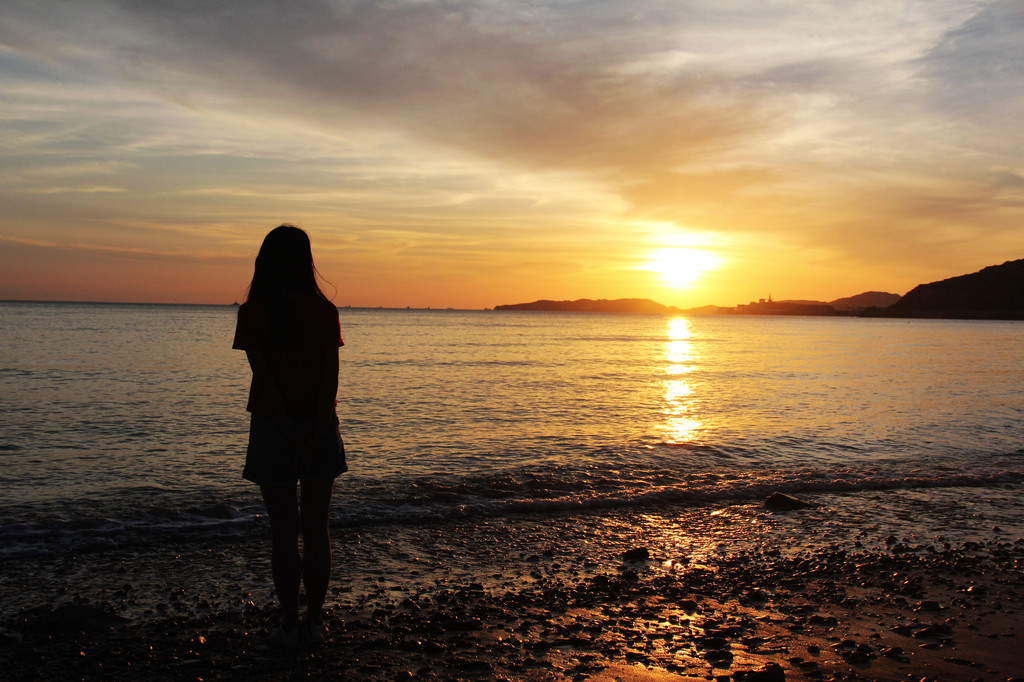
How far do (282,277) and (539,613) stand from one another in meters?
3.32

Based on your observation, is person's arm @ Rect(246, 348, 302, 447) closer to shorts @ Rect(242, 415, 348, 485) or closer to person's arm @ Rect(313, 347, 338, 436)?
shorts @ Rect(242, 415, 348, 485)

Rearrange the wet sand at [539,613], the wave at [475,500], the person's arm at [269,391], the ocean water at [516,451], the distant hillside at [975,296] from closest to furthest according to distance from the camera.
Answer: the person's arm at [269,391] → the wet sand at [539,613] → the wave at [475,500] → the ocean water at [516,451] → the distant hillside at [975,296]

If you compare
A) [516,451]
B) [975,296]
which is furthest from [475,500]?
[975,296]

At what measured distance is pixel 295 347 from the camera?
13.2 ft

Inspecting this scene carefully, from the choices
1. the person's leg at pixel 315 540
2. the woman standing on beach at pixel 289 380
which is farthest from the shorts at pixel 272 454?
the person's leg at pixel 315 540

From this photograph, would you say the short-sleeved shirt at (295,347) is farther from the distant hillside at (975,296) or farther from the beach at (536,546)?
the distant hillside at (975,296)

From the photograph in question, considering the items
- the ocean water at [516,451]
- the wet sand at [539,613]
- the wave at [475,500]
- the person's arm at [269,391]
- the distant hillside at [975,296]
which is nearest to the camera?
the person's arm at [269,391]

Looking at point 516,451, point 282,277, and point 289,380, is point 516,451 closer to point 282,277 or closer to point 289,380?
point 289,380

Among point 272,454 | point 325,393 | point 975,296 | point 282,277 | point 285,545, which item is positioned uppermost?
point 975,296

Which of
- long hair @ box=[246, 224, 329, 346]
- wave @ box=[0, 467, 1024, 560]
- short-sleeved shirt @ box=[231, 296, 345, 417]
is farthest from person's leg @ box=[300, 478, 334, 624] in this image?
wave @ box=[0, 467, 1024, 560]

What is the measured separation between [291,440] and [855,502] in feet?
27.6

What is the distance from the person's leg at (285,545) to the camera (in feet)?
13.5

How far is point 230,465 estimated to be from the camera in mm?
10719

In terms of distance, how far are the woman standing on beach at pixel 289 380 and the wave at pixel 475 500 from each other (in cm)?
372
